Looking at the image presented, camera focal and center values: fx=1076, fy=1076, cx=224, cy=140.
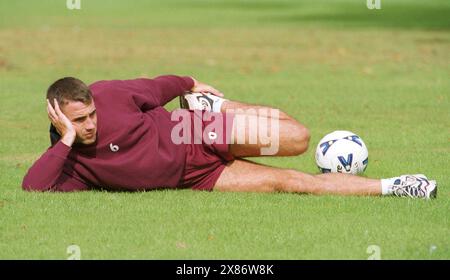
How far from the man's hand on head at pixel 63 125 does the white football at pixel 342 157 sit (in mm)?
→ 2526

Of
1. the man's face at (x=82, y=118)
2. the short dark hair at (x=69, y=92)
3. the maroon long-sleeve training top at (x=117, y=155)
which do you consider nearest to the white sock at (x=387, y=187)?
the maroon long-sleeve training top at (x=117, y=155)

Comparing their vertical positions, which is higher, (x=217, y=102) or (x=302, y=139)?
(x=217, y=102)

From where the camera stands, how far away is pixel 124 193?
974 cm

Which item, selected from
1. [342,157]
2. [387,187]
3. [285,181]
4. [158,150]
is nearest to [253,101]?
[342,157]

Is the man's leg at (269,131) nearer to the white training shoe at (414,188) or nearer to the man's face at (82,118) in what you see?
the white training shoe at (414,188)

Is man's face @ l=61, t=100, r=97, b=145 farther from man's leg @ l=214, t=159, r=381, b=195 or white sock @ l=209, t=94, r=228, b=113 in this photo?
white sock @ l=209, t=94, r=228, b=113

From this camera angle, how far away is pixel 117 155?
9.52m

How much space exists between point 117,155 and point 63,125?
21.7 inches

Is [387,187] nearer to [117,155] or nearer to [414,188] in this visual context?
[414,188]

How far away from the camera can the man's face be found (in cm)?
937

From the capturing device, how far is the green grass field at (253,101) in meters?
8.08

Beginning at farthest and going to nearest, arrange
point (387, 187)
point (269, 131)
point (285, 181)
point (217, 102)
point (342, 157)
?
point (217, 102)
point (342, 157)
point (269, 131)
point (285, 181)
point (387, 187)

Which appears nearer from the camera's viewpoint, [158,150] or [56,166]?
[56,166]
